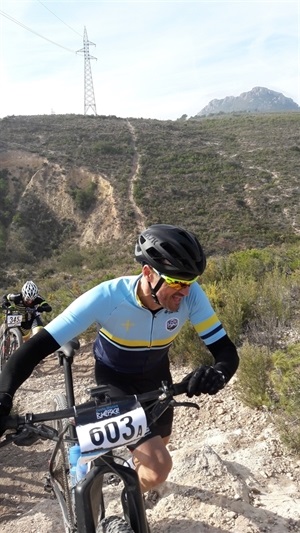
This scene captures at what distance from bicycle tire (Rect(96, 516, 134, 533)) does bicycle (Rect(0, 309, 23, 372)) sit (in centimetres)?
→ 369

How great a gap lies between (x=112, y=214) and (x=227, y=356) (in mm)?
30721

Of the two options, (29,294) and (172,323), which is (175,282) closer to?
(172,323)

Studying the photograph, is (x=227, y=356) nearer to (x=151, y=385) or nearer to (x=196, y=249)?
(x=151, y=385)

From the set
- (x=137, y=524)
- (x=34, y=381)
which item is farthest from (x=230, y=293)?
(x=137, y=524)

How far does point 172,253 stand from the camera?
2318mm

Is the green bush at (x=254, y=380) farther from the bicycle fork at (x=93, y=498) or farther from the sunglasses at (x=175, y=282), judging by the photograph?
the bicycle fork at (x=93, y=498)

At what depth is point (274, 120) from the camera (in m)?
51.9

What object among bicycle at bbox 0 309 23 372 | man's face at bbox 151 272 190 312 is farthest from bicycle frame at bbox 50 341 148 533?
bicycle at bbox 0 309 23 372

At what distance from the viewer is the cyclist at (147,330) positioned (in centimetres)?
230

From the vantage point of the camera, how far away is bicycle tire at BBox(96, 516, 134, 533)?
6.40 ft

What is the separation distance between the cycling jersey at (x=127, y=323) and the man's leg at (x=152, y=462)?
18.4 inches

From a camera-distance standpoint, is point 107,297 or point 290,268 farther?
point 290,268

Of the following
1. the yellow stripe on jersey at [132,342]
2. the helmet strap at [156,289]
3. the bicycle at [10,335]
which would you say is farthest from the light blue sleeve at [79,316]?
the bicycle at [10,335]

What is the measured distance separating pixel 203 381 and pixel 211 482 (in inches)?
56.9
